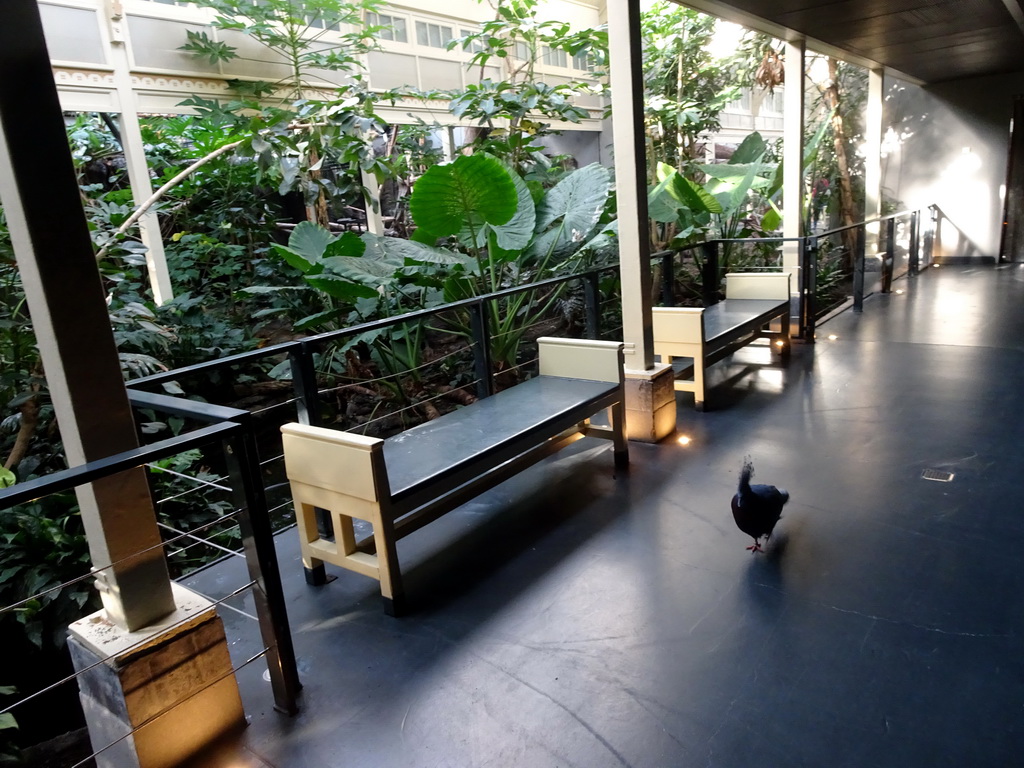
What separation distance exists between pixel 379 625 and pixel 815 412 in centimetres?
298

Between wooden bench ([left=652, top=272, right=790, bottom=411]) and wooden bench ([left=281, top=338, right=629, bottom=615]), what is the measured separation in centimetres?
95

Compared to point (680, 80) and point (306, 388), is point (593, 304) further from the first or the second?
point (680, 80)

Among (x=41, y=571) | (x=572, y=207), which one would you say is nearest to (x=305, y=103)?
(x=572, y=207)

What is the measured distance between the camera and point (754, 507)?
258 centimetres

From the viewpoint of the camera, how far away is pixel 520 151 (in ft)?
21.7

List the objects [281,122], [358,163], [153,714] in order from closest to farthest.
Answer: [153,714] < [281,122] < [358,163]

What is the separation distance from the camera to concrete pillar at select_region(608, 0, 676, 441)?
361 cm

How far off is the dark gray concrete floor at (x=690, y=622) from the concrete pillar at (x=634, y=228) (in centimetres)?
22

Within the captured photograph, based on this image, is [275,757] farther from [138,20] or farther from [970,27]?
[970,27]

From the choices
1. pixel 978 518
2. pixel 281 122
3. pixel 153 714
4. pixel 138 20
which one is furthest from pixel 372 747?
pixel 138 20

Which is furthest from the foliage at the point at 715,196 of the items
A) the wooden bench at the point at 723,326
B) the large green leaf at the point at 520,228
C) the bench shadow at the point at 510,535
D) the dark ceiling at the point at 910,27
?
the bench shadow at the point at 510,535

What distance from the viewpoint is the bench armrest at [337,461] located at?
89.6 inches

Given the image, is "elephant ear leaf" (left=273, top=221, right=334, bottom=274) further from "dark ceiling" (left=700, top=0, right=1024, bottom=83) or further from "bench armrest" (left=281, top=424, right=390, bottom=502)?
"dark ceiling" (left=700, top=0, right=1024, bottom=83)

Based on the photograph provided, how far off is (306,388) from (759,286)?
4082mm
